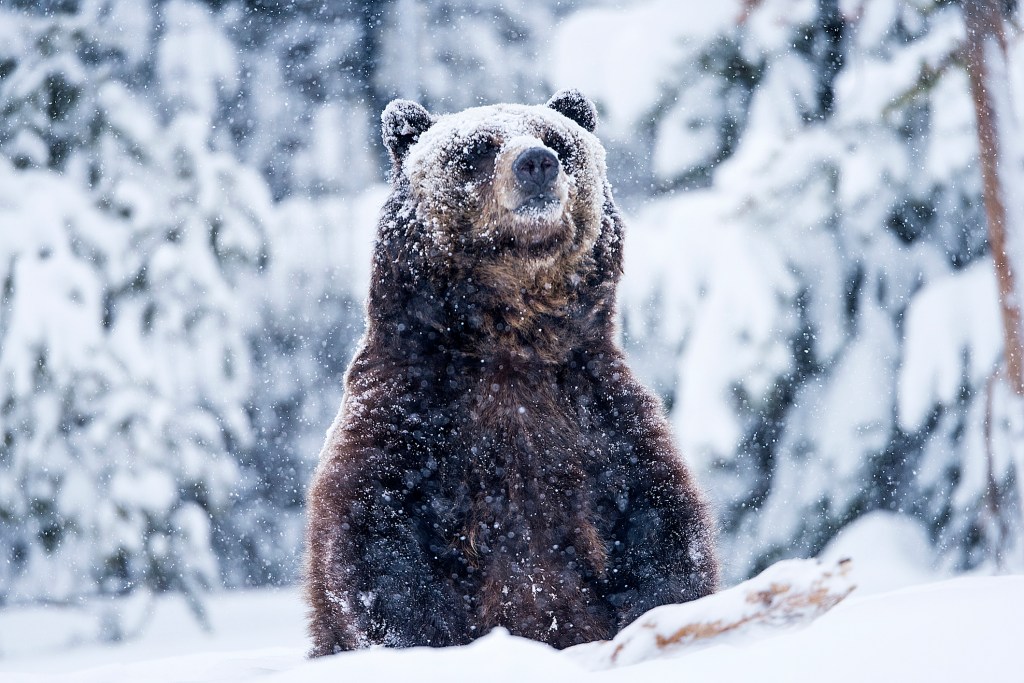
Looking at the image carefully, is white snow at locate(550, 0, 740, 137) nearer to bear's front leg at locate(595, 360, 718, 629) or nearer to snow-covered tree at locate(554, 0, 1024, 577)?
snow-covered tree at locate(554, 0, 1024, 577)

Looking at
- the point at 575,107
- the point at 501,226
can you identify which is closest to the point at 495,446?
the point at 501,226

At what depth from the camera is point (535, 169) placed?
247 centimetres

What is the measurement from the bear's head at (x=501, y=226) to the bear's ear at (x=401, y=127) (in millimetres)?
127

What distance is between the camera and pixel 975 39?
→ 4.74 metres

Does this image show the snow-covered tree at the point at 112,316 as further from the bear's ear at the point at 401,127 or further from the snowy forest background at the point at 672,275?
the bear's ear at the point at 401,127

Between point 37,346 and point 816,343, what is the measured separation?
16.2ft

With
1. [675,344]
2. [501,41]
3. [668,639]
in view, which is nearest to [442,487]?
[668,639]

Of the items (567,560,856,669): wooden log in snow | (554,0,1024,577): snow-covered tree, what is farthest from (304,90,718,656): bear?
(554,0,1024,577): snow-covered tree

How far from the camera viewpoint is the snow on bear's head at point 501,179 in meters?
2.50

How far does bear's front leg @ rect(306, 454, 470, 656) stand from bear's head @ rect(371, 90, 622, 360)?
1.68 feet

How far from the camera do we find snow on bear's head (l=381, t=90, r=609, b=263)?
2.50 m

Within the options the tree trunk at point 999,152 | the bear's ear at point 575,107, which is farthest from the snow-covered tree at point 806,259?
the bear's ear at point 575,107

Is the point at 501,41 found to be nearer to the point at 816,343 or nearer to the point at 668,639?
the point at 816,343

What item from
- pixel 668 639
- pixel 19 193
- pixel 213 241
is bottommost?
pixel 668 639
